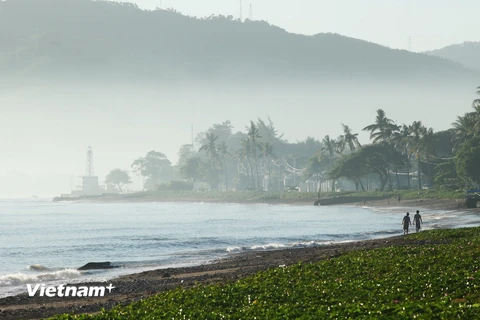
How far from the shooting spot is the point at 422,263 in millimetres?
27875

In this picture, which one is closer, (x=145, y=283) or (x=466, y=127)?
(x=145, y=283)

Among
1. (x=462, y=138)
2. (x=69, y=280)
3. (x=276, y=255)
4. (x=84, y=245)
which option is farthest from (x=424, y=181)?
(x=69, y=280)

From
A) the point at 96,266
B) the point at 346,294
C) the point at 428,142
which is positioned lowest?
the point at 96,266

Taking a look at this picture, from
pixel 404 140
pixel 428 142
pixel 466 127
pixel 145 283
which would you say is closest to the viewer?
pixel 145 283

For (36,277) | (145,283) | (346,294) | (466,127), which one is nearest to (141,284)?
(145,283)

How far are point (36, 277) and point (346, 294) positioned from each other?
21.4m

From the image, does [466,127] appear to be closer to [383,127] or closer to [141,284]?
[383,127]

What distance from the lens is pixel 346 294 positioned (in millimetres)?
22859

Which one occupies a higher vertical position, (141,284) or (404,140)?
(404,140)

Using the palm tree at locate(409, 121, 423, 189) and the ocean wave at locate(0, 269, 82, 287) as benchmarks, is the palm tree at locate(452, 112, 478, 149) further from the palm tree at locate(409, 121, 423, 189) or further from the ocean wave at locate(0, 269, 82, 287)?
the ocean wave at locate(0, 269, 82, 287)

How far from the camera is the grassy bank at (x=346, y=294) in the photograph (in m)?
19.4

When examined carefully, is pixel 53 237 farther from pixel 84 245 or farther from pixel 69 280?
pixel 69 280

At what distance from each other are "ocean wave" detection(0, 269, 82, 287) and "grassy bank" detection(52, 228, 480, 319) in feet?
45.0

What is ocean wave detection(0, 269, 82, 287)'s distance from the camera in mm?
37781
